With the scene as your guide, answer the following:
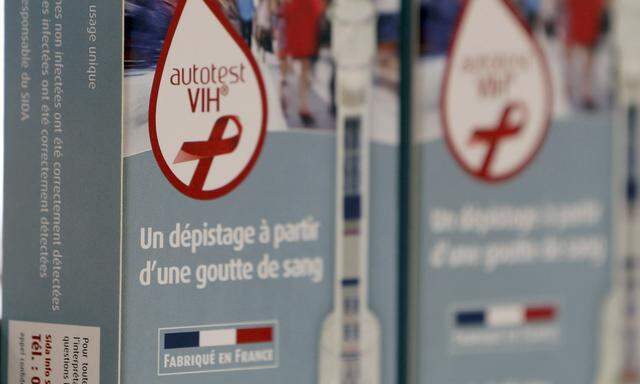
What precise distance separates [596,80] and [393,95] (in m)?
0.24

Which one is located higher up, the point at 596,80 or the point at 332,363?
the point at 596,80

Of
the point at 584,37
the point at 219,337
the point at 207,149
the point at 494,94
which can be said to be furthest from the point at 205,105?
the point at 584,37

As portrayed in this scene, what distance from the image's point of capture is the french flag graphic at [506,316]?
1072mm

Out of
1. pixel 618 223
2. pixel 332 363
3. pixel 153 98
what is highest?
pixel 153 98

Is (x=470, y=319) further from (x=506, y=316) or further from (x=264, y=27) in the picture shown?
(x=264, y=27)

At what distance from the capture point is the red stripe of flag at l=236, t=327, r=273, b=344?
954 millimetres

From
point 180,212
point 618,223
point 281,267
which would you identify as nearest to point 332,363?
point 281,267

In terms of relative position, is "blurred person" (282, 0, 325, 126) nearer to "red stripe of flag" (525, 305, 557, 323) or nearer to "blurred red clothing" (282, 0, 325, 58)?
"blurred red clothing" (282, 0, 325, 58)

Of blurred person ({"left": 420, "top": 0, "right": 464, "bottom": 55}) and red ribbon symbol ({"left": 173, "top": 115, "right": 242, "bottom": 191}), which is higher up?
blurred person ({"left": 420, "top": 0, "right": 464, "bottom": 55})

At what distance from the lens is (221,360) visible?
0.95 m

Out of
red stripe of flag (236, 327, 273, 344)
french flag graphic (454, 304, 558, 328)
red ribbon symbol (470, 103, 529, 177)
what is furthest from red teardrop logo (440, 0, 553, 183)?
red stripe of flag (236, 327, 273, 344)

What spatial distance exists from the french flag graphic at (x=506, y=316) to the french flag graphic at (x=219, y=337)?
21 centimetres

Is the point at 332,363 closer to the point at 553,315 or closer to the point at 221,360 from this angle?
the point at 221,360

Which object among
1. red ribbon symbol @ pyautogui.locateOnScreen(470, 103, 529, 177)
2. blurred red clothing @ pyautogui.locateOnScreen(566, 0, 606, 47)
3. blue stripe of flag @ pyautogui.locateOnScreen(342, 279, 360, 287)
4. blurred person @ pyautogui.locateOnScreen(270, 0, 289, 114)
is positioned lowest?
blue stripe of flag @ pyautogui.locateOnScreen(342, 279, 360, 287)
